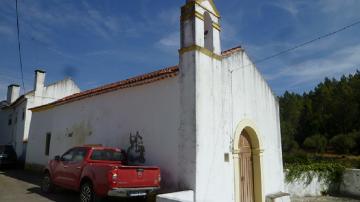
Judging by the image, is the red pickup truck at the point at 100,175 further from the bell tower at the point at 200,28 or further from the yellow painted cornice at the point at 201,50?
the bell tower at the point at 200,28

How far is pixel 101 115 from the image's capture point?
12344mm

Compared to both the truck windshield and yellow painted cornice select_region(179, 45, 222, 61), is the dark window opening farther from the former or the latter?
yellow painted cornice select_region(179, 45, 222, 61)

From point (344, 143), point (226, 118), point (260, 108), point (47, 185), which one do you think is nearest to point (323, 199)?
point (260, 108)

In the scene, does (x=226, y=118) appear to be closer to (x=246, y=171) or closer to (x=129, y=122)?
(x=246, y=171)

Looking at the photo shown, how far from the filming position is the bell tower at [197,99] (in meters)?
8.27

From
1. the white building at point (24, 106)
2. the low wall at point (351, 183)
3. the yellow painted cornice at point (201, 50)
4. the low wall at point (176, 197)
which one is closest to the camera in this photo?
the low wall at point (176, 197)

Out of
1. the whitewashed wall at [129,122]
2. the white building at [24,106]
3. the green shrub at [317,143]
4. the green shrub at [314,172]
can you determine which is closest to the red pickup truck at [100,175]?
the whitewashed wall at [129,122]

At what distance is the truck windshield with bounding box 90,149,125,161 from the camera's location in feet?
30.2

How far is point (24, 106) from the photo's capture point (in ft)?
70.5

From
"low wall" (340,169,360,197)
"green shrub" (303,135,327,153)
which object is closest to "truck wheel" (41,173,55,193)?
"low wall" (340,169,360,197)

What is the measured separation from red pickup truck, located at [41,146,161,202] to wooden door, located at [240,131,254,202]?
3.38 metres

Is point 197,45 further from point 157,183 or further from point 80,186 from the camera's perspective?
point 80,186

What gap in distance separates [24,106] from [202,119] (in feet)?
56.9

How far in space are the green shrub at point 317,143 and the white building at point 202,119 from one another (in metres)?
36.2
